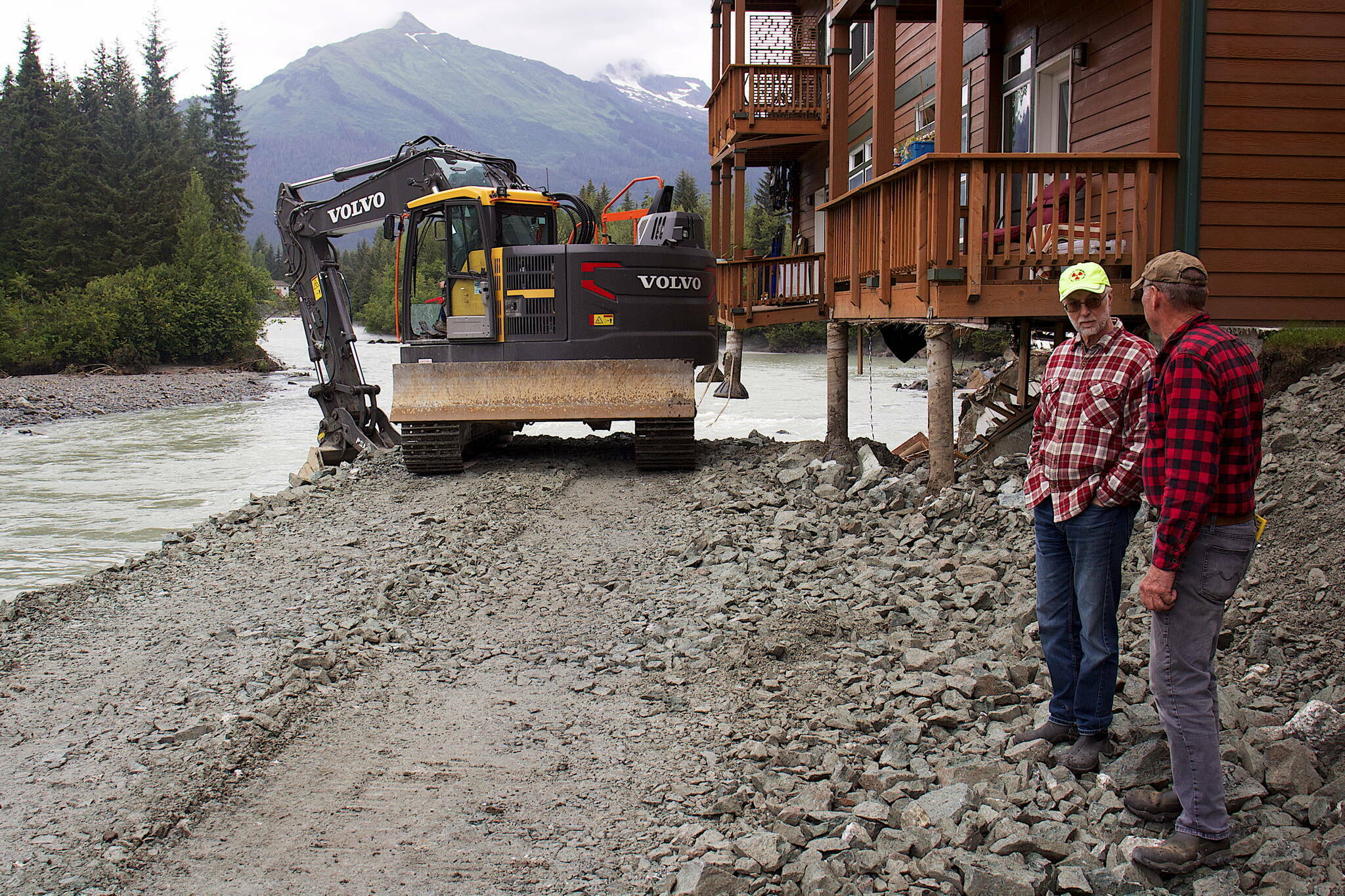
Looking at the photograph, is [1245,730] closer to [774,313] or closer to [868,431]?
[774,313]

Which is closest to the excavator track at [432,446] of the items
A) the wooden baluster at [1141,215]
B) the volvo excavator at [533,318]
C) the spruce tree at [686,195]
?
the volvo excavator at [533,318]

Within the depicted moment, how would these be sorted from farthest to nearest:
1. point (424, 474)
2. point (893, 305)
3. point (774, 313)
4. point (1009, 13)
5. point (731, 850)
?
point (774, 313) → point (1009, 13) → point (424, 474) → point (893, 305) → point (731, 850)

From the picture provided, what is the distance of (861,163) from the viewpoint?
19.0 meters

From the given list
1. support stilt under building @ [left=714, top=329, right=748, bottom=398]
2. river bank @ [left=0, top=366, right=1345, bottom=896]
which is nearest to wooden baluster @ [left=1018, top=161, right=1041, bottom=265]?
river bank @ [left=0, top=366, right=1345, bottom=896]

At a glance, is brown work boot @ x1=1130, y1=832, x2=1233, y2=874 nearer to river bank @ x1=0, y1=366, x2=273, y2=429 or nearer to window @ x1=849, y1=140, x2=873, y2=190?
window @ x1=849, y1=140, x2=873, y2=190

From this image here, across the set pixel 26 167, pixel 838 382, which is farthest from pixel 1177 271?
pixel 26 167

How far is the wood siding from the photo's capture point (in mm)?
7945

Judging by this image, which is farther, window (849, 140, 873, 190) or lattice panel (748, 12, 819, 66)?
lattice panel (748, 12, 819, 66)

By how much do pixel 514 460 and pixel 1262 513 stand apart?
8.08m

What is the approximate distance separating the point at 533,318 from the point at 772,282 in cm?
778

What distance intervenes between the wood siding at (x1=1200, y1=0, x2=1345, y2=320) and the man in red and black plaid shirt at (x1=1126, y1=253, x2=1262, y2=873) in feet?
17.7

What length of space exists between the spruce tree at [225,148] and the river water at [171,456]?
154ft

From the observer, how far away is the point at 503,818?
3.95m

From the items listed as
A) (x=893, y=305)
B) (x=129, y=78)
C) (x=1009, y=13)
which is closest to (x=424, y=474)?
(x=893, y=305)
